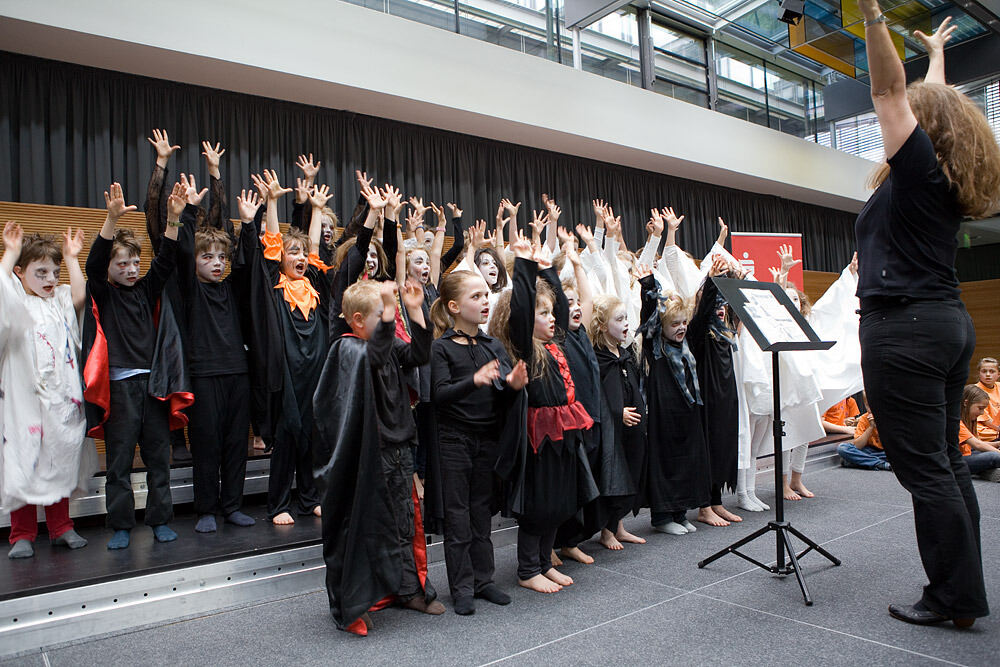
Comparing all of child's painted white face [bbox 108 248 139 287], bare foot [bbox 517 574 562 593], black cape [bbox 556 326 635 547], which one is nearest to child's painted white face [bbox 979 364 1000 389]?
black cape [bbox 556 326 635 547]

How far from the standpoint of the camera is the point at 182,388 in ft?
9.77

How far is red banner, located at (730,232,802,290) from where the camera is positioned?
679 centimetres

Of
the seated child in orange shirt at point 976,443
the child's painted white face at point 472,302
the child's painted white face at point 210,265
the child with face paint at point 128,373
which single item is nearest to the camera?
Answer: the child's painted white face at point 472,302

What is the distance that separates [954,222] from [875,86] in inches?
19.9

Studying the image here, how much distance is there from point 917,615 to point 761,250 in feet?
17.3

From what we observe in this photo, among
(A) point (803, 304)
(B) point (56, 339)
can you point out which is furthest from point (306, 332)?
(A) point (803, 304)

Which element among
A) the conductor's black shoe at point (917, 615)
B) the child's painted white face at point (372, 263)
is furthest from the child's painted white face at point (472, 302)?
the conductor's black shoe at point (917, 615)

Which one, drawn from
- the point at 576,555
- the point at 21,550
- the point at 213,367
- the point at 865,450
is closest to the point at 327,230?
the point at 213,367

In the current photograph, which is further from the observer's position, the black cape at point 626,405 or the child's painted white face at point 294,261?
the child's painted white face at point 294,261

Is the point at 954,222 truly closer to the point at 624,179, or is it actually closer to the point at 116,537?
the point at 116,537

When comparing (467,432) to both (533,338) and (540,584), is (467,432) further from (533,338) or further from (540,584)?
(540,584)

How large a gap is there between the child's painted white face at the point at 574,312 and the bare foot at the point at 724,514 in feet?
4.76

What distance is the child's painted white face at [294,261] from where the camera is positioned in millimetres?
3424

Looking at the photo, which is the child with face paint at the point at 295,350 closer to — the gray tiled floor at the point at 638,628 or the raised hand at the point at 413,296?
the gray tiled floor at the point at 638,628
